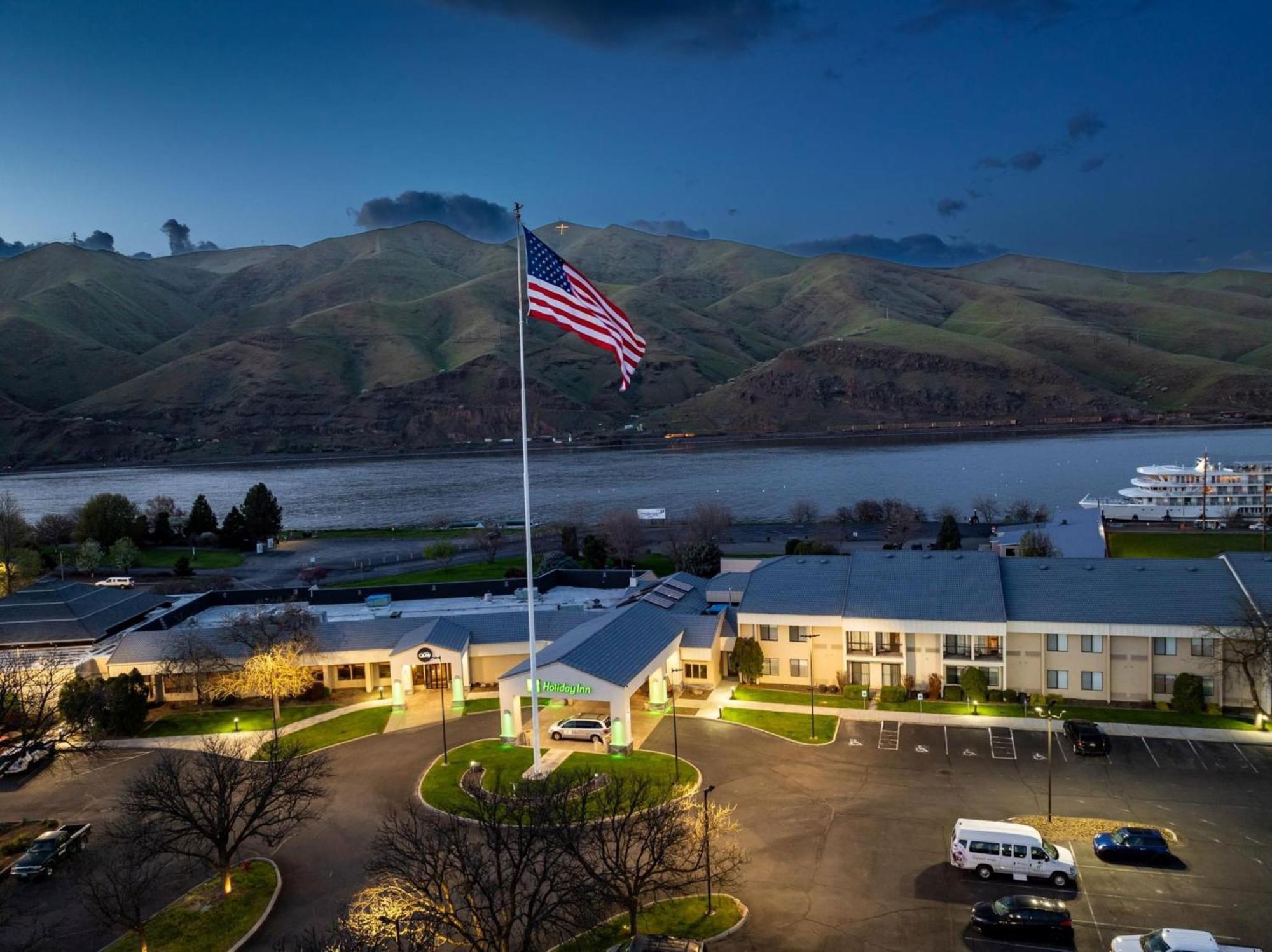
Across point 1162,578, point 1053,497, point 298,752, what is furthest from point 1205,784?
point 1053,497

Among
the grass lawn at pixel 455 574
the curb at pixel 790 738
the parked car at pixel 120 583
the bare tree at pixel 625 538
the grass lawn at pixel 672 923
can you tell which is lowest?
the grass lawn at pixel 672 923

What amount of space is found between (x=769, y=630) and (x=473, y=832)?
17.0 metres

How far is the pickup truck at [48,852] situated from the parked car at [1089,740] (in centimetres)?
2941

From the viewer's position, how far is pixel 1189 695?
99.4 feet

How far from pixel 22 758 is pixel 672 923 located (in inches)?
912

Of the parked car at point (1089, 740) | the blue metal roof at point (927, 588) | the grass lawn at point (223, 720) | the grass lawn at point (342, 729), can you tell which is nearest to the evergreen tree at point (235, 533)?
the grass lawn at point (223, 720)

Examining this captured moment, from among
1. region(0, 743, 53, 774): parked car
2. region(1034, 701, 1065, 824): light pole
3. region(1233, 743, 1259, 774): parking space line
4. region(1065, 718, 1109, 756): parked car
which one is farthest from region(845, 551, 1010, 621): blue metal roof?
region(0, 743, 53, 774): parked car

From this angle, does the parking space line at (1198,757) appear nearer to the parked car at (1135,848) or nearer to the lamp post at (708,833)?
the parked car at (1135,848)

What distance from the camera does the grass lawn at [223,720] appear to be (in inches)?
1305

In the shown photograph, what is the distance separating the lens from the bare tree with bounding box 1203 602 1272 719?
Answer: 29.1m

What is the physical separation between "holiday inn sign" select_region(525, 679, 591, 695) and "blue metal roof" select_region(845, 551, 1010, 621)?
10.8 metres

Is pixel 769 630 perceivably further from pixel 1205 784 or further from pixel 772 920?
pixel 772 920

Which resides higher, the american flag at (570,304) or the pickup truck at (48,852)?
the american flag at (570,304)

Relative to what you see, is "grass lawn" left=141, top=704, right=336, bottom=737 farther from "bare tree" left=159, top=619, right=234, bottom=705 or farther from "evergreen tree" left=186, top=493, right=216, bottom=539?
"evergreen tree" left=186, top=493, right=216, bottom=539
